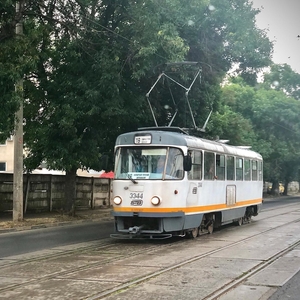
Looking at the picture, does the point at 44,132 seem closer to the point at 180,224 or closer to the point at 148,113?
the point at 148,113

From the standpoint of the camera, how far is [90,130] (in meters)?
21.8

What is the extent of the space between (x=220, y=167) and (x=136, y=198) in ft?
13.9

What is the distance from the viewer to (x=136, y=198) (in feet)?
46.9

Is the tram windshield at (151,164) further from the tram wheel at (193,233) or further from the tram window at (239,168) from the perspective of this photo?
the tram window at (239,168)

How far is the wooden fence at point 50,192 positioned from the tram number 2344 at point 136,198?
395 inches

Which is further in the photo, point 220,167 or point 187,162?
point 220,167

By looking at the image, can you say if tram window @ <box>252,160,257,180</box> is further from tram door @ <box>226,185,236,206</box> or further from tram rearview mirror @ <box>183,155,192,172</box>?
tram rearview mirror @ <box>183,155,192,172</box>

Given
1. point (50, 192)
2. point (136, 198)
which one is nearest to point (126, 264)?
point (136, 198)

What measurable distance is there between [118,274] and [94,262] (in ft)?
4.83

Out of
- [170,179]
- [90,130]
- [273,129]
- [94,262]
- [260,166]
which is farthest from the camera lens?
[273,129]

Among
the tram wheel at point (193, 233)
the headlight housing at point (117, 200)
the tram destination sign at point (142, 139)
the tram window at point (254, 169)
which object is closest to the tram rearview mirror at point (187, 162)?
the tram destination sign at point (142, 139)

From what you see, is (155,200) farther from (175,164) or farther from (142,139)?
(142,139)

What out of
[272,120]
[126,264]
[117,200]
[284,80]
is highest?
[284,80]

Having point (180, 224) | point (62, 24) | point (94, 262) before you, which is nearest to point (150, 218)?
point (180, 224)
